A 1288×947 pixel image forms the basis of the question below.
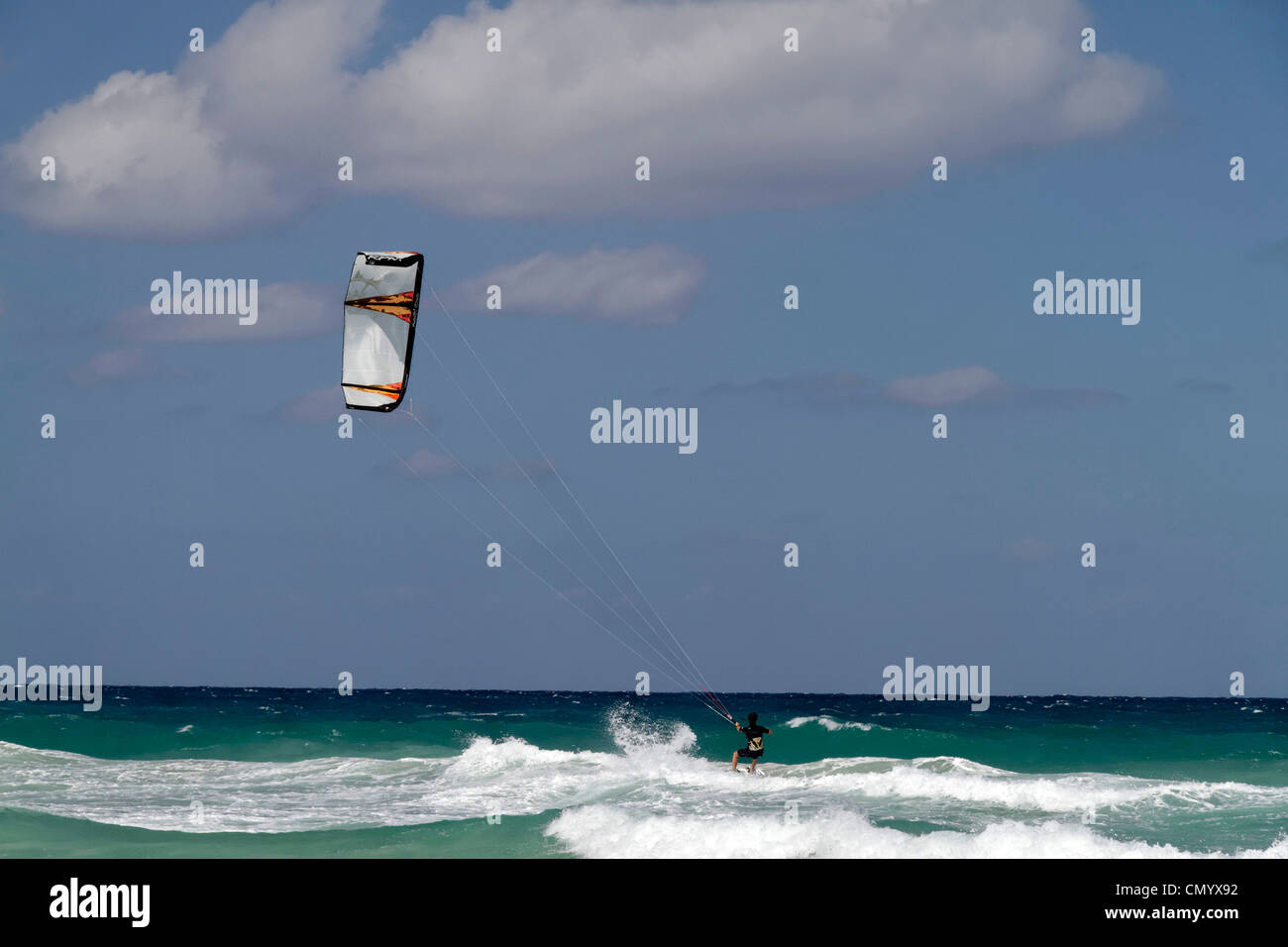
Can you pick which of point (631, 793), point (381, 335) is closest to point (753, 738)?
point (631, 793)

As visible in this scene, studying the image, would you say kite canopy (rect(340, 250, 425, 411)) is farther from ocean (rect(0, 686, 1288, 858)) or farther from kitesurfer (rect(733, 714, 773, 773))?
kitesurfer (rect(733, 714, 773, 773))

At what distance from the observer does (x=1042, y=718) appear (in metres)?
43.4

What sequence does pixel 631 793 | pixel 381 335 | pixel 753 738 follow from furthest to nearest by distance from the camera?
pixel 753 738
pixel 631 793
pixel 381 335

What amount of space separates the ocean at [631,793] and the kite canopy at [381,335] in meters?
4.82

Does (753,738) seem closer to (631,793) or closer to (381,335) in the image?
(631,793)

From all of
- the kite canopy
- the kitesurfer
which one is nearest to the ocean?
the kitesurfer

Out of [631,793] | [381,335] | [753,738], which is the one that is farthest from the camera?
[753,738]

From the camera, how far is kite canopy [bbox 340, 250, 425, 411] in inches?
555

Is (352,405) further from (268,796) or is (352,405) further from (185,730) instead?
(185,730)

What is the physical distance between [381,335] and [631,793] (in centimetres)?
764

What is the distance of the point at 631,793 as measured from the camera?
728 inches

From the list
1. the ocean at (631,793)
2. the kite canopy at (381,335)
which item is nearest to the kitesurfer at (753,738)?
the ocean at (631,793)

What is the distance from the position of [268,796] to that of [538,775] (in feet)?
15.4
